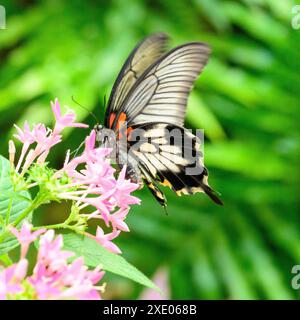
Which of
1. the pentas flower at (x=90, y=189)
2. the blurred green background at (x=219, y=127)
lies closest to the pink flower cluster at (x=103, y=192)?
the pentas flower at (x=90, y=189)

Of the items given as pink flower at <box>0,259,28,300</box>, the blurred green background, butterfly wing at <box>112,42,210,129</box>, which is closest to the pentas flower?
pink flower at <box>0,259,28,300</box>

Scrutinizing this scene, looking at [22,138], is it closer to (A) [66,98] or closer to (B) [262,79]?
(A) [66,98]

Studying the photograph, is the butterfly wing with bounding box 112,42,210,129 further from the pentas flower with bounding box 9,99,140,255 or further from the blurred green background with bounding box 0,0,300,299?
the blurred green background with bounding box 0,0,300,299

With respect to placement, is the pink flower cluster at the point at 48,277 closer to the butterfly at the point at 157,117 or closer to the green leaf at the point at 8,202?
the green leaf at the point at 8,202

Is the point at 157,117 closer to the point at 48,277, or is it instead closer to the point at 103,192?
the point at 103,192
